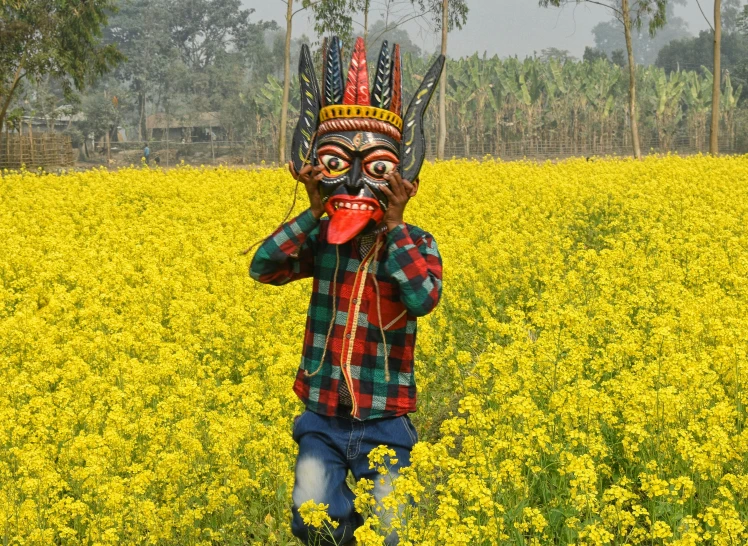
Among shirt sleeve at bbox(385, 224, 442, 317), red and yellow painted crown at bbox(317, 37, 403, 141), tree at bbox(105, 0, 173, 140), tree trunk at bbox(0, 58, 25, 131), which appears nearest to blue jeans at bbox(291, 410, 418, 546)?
shirt sleeve at bbox(385, 224, 442, 317)

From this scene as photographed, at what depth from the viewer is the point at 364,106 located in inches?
126

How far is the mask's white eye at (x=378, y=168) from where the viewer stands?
10.3 ft

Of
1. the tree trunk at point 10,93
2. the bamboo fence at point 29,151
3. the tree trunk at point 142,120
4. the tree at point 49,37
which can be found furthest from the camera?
the tree trunk at point 142,120

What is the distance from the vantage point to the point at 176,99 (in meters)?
63.7

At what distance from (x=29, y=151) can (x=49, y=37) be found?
11.6 feet

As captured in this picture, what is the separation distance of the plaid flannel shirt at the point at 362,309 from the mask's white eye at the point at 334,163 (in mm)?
194

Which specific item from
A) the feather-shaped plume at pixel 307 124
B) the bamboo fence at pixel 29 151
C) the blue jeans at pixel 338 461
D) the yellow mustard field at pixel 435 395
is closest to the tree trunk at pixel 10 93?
the bamboo fence at pixel 29 151

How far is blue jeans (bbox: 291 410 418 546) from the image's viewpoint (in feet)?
9.95

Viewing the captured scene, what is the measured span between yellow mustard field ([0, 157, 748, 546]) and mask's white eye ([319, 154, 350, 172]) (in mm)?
1038

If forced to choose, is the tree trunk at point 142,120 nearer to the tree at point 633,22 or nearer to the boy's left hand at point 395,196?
the tree at point 633,22

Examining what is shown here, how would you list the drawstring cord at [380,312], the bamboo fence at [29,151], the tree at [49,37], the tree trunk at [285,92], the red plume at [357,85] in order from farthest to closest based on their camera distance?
1. the bamboo fence at [29,151]
2. the tree at [49,37]
3. the tree trunk at [285,92]
4. the red plume at [357,85]
5. the drawstring cord at [380,312]

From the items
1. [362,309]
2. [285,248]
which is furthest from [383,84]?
[362,309]

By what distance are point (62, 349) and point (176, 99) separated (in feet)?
199

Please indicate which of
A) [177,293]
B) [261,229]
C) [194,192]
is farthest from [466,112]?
[177,293]
